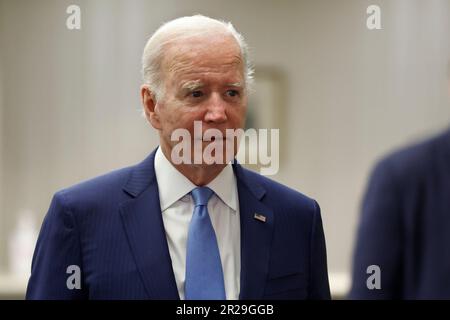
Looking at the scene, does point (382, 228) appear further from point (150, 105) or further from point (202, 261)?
point (150, 105)

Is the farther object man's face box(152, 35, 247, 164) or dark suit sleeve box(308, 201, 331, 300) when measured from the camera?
dark suit sleeve box(308, 201, 331, 300)

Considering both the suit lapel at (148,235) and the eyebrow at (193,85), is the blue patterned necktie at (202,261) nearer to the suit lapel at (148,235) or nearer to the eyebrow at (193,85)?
the suit lapel at (148,235)

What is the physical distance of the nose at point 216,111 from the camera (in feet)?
3.52

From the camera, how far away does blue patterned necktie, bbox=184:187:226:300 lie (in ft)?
3.53

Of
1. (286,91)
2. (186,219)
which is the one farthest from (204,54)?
(286,91)

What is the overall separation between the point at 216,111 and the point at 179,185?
157 millimetres

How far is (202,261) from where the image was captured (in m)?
1.09

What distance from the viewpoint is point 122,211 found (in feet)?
3.76

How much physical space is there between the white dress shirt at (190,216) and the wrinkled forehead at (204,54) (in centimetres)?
17

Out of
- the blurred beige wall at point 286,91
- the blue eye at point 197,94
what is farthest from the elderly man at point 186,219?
the blurred beige wall at point 286,91

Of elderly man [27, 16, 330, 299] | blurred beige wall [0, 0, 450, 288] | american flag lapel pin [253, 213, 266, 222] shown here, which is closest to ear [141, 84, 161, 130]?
elderly man [27, 16, 330, 299]

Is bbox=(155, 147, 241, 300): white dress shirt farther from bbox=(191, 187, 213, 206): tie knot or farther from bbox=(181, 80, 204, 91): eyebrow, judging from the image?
bbox=(181, 80, 204, 91): eyebrow

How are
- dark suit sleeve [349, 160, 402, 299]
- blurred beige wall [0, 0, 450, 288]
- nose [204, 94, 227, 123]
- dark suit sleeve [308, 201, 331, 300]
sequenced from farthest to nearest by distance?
blurred beige wall [0, 0, 450, 288] → dark suit sleeve [308, 201, 331, 300] → nose [204, 94, 227, 123] → dark suit sleeve [349, 160, 402, 299]

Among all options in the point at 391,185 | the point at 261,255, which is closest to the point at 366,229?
the point at 391,185
